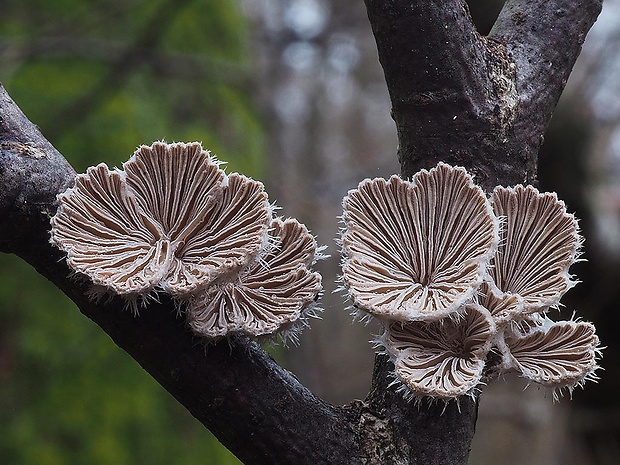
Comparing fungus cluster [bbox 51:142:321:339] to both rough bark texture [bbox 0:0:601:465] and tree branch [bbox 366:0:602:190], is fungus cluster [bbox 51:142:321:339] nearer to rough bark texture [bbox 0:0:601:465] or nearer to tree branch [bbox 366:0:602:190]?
rough bark texture [bbox 0:0:601:465]

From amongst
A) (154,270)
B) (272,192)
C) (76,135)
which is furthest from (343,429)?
(272,192)

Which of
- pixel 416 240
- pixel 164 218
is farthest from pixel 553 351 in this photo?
pixel 164 218

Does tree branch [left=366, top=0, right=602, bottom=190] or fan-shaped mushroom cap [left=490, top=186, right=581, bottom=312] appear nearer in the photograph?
fan-shaped mushroom cap [left=490, top=186, right=581, bottom=312]

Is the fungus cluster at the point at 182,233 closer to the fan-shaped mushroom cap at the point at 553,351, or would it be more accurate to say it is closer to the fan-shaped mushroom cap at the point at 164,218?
the fan-shaped mushroom cap at the point at 164,218

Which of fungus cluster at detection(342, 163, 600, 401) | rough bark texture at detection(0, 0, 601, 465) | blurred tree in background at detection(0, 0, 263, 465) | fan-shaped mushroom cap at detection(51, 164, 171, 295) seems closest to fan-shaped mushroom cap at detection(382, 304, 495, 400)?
fungus cluster at detection(342, 163, 600, 401)

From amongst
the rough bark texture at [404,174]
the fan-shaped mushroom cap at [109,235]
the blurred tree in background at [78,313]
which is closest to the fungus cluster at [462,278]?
the rough bark texture at [404,174]

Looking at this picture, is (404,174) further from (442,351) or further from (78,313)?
(78,313)

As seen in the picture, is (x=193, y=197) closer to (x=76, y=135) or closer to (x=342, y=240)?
(x=342, y=240)
